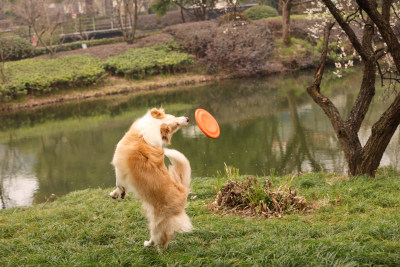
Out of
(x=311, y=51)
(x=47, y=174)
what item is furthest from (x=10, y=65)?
(x=311, y=51)

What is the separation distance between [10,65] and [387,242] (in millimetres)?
30188

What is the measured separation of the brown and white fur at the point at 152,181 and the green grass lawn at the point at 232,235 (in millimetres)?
267

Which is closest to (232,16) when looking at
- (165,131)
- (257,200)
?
(257,200)

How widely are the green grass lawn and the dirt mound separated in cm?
24

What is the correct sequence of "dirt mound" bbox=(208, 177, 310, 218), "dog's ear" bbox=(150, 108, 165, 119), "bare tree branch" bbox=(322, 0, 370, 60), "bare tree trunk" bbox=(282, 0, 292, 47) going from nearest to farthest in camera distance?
"dog's ear" bbox=(150, 108, 165, 119)
"dirt mound" bbox=(208, 177, 310, 218)
"bare tree branch" bbox=(322, 0, 370, 60)
"bare tree trunk" bbox=(282, 0, 292, 47)

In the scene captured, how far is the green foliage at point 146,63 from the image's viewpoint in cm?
2872

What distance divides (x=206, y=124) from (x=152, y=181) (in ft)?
6.33

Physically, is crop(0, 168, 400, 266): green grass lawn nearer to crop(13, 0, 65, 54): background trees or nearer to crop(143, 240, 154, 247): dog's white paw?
crop(143, 240, 154, 247): dog's white paw

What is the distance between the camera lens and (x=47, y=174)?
12.1m

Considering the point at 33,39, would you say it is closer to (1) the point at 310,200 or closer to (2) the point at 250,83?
(2) the point at 250,83

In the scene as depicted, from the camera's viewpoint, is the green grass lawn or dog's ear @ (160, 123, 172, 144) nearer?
the green grass lawn

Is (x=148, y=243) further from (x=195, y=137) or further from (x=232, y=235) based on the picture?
(x=195, y=137)

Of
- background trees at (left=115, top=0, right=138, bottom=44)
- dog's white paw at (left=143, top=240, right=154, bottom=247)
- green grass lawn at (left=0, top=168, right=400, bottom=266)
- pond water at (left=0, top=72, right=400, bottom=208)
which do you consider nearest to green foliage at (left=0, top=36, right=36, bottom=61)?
background trees at (left=115, top=0, right=138, bottom=44)

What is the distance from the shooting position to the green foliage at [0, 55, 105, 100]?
82.7ft
